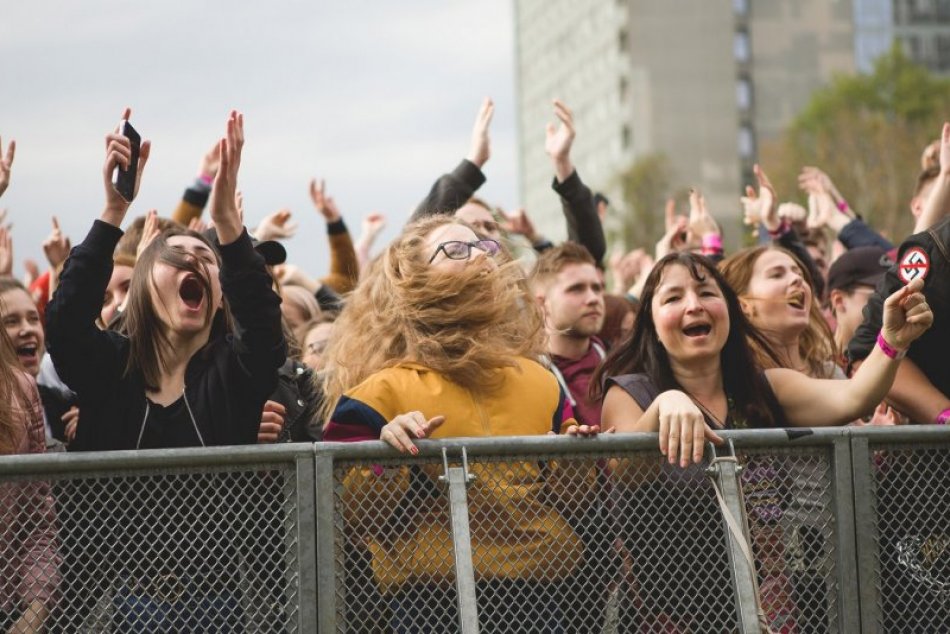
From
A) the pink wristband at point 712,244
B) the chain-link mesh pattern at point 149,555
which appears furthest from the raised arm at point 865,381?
the pink wristband at point 712,244

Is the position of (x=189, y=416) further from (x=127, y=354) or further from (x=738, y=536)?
(x=738, y=536)

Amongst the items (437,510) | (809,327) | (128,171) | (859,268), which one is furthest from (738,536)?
(859,268)

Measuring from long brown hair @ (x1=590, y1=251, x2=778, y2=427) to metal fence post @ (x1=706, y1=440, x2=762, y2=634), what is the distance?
0.78m

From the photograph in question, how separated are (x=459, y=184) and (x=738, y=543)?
3.34 meters

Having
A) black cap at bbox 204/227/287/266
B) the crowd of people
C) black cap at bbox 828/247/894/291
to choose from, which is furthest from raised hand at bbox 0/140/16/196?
black cap at bbox 828/247/894/291

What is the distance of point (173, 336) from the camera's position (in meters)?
4.75

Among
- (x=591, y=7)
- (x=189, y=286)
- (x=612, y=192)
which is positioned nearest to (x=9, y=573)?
(x=189, y=286)

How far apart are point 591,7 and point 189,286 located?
76.7 m

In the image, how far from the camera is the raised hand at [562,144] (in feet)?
23.9

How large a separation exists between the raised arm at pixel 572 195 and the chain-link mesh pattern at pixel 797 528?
3260 millimetres

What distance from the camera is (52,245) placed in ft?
24.9

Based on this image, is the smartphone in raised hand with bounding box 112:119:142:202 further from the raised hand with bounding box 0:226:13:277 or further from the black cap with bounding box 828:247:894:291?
the black cap with bounding box 828:247:894:291

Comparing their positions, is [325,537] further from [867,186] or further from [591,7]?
[591,7]

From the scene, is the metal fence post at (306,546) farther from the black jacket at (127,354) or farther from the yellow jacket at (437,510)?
the black jacket at (127,354)
